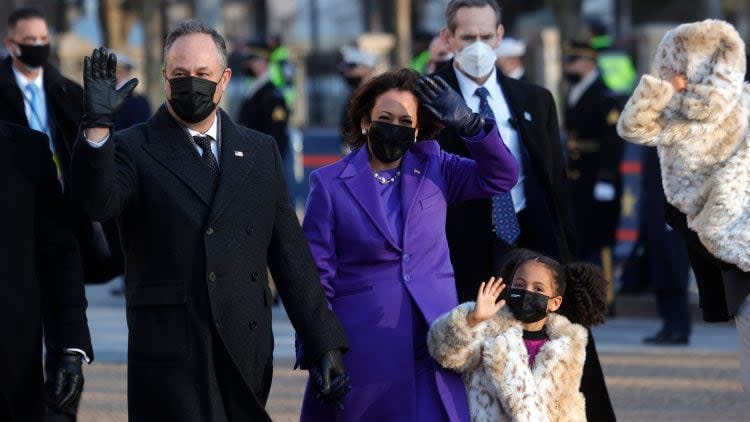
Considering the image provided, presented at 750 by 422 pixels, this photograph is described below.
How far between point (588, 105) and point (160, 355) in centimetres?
786

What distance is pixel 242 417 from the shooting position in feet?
18.1

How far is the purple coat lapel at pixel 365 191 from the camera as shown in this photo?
6.19 meters

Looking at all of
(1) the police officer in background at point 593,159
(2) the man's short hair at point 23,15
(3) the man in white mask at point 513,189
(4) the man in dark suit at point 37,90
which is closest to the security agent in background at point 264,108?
(1) the police officer in background at point 593,159

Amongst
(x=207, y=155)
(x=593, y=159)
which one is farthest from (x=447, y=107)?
(x=593, y=159)

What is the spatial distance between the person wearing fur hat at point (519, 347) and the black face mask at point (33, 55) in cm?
344

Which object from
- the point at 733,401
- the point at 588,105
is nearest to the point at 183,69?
the point at 733,401

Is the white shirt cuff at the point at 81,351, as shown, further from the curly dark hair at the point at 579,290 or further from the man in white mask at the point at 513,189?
the man in white mask at the point at 513,189

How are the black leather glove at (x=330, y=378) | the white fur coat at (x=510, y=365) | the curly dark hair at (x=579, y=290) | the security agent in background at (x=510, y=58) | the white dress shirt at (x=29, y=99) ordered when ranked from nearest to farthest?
1. the black leather glove at (x=330, y=378)
2. the white fur coat at (x=510, y=365)
3. the curly dark hair at (x=579, y=290)
4. the white dress shirt at (x=29, y=99)
5. the security agent in background at (x=510, y=58)

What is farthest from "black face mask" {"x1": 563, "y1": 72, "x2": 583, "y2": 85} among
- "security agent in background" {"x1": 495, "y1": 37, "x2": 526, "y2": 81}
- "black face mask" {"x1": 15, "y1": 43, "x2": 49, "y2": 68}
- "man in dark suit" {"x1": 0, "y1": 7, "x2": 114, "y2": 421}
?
"black face mask" {"x1": 15, "y1": 43, "x2": 49, "y2": 68}

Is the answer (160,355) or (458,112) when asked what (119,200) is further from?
(458,112)

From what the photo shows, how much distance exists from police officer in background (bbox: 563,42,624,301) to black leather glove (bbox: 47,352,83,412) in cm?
766

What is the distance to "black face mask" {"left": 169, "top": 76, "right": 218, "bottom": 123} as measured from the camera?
545cm

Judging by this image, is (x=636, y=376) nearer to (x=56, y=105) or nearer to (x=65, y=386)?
(x=56, y=105)

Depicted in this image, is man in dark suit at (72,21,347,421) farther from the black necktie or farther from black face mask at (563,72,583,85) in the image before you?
black face mask at (563,72,583,85)
